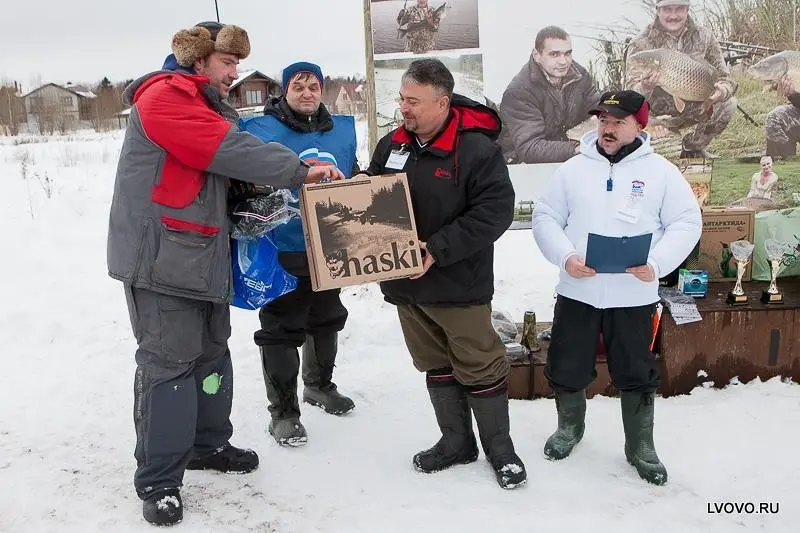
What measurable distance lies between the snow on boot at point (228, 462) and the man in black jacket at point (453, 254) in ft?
2.77

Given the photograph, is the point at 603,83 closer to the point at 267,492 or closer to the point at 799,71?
the point at 799,71

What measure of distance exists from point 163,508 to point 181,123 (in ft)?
5.34

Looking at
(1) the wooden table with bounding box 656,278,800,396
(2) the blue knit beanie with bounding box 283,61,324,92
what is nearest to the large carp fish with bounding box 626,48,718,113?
(1) the wooden table with bounding box 656,278,800,396

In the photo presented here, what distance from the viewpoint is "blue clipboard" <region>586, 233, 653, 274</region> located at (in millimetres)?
2875

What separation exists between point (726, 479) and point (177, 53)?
317 centimetres

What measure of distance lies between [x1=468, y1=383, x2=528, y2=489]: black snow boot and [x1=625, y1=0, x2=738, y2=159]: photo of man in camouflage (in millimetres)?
3025

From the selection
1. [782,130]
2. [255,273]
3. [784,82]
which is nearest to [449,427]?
[255,273]

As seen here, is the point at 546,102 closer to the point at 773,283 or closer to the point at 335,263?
the point at 773,283

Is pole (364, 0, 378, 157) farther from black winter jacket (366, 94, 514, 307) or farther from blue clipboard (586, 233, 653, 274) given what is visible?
blue clipboard (586, 233, 653, 274)

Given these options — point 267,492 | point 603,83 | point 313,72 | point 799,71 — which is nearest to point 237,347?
point 267,492

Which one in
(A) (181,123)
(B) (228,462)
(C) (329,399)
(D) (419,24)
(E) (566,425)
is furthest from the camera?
(D) (419,24)

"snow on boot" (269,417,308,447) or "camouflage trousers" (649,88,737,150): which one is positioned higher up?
"camouflage trousers" (649,88,737,150)

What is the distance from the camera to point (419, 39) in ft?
16.1

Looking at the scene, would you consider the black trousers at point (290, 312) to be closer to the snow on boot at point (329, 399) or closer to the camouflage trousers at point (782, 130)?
the snow on boot at point (329, 399)
